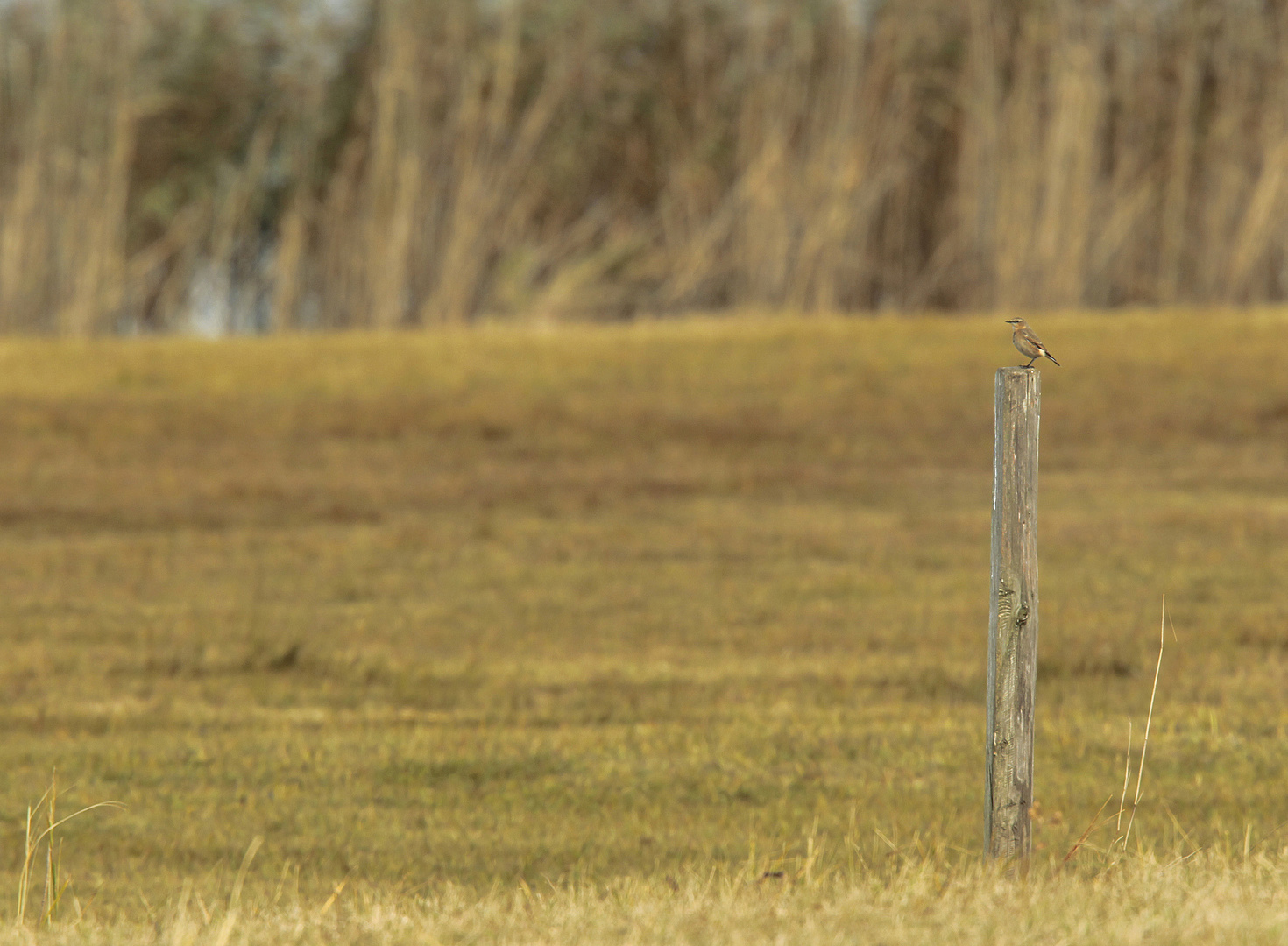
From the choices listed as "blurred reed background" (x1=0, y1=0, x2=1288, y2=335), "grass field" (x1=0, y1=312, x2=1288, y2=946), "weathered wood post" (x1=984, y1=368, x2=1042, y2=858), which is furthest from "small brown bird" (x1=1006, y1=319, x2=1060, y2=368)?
"blurred reed background" (x1=0, y1=0, x2=1288, y2=335)

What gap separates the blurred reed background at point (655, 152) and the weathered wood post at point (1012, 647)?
21.3 meters

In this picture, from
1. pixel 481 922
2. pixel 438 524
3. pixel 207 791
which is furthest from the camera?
pixel 438 524

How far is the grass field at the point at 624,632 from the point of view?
22.1 ft

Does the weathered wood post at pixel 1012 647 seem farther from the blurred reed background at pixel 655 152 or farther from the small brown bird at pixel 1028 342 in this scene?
the blurred reed background at pixel 655 152

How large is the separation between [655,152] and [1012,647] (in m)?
23.6

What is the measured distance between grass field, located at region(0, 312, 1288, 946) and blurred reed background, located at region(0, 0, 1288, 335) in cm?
260

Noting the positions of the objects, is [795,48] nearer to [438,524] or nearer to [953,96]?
[953,96]

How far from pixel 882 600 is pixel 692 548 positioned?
2647mm

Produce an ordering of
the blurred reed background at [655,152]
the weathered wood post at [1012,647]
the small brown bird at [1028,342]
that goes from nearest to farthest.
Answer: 1. the weathered wood post at [1012,647]
2. the small brown bird at [1028,342]
3. the blurred reed background at [655,152]

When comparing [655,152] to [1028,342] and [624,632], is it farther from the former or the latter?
[1028,342]

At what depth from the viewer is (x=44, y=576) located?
44.9 feet

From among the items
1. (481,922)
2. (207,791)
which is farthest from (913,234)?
(481,922)

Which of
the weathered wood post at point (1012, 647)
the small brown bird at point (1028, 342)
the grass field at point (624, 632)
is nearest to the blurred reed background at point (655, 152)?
the grass field at point (624, 632)

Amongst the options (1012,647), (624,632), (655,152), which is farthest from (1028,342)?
(655,152)
